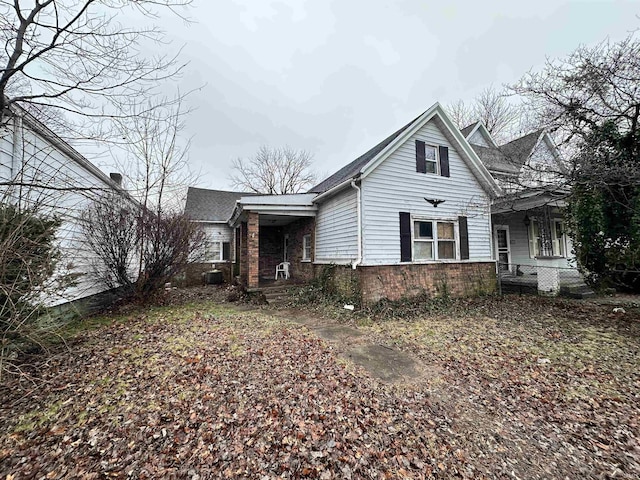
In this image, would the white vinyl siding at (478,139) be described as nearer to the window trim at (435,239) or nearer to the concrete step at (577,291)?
the window trim at (435,239)

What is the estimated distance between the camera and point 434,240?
888cm

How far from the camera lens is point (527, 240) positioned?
465 inches

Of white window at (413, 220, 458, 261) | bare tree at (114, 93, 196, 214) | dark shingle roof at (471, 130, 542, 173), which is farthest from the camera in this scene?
dark shingle roof at (471, 130, 542, 173)

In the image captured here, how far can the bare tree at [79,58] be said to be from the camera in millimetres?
3701

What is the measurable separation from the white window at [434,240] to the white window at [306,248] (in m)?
4.43

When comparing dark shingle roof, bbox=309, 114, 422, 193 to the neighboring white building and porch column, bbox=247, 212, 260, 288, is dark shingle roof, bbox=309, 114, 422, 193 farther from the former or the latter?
porch column, bbox=247, 212, 260, 288

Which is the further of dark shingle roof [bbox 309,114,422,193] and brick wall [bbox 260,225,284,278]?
brick wall [bbox 260,225,284,278]

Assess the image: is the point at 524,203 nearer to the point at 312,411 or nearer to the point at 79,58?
the point at 312,411

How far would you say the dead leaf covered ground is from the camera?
226 cm

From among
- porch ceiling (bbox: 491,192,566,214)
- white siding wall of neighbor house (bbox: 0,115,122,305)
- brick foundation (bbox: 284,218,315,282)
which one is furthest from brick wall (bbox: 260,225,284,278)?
porch ceiling (bbox: 491,192,566,214)

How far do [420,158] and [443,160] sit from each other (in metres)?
1.08

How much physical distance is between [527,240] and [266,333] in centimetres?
1261

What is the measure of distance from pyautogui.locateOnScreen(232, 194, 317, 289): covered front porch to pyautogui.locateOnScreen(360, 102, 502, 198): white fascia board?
334 cm

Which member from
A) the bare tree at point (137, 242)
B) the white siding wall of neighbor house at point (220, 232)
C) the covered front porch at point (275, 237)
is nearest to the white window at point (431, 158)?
the covered front porch at point (275, 237)
